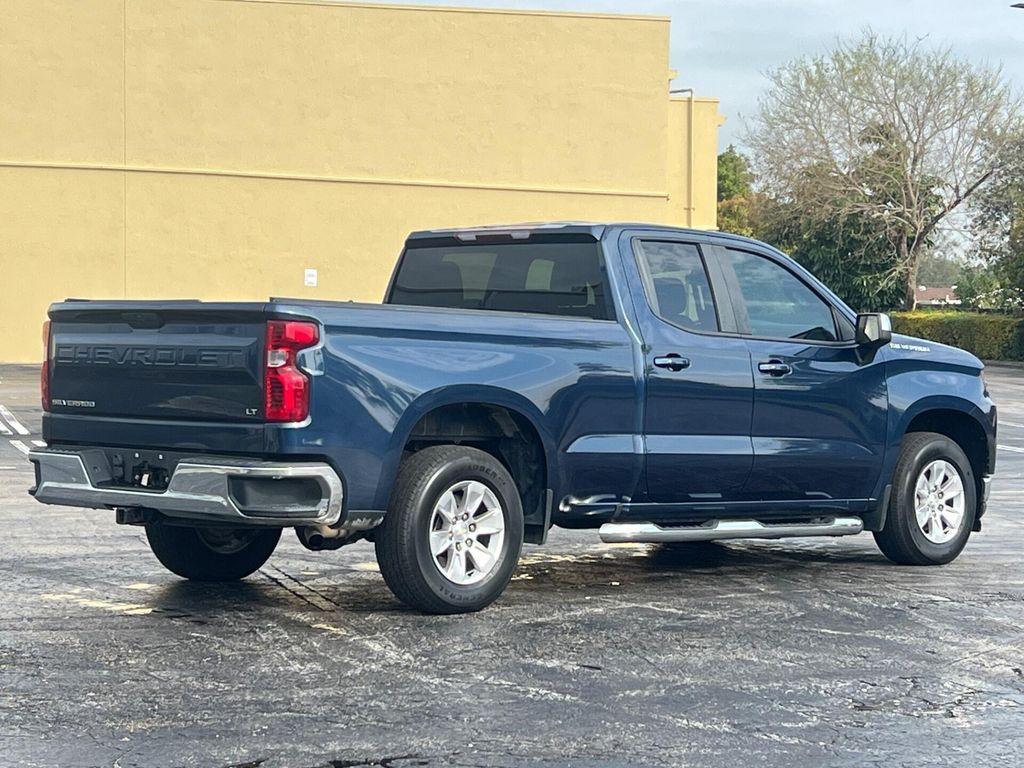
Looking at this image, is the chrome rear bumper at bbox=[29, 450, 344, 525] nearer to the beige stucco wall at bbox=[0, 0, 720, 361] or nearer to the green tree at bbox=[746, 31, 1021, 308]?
the beige stucco wall at bbox=[0, 0, 720, 361]

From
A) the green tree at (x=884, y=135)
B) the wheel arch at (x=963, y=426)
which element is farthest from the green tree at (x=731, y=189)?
the wheel arch at (x=963, y=426)

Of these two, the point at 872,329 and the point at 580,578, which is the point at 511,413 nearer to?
the point at 580,578

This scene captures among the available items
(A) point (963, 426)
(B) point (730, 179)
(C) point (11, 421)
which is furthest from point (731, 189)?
(A) point (963, 426)

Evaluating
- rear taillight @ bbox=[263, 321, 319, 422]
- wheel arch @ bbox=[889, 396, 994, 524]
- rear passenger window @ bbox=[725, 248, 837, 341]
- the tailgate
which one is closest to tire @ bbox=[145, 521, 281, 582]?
the tailgate

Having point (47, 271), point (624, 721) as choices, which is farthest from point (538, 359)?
point (47, 271)

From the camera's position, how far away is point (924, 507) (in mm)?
10062

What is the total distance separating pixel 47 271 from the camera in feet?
116

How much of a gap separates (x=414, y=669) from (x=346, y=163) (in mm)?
31183

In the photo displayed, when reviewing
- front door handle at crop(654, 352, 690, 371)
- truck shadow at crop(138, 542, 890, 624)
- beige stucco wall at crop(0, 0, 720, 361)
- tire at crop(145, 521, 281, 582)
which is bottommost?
truck shadow at crop(138, 542, 890, 624)

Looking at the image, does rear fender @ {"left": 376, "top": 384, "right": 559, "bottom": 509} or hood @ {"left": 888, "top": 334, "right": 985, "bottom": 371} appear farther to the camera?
hood @ {"left": 888, "top": 334, "right": 985, "bottom": 371}

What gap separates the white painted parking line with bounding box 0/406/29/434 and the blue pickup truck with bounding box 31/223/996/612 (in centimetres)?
1111

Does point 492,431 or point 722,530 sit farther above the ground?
point 492,431

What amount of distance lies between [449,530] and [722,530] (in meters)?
1.77

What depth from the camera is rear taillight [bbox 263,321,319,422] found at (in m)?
7.29
